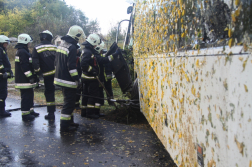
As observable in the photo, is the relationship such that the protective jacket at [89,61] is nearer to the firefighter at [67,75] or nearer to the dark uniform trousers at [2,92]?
the firefighter at [67,75]

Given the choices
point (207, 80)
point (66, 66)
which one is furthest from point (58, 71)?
point (207, 80)

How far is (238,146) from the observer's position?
127cm

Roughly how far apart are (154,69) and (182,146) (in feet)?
5.08

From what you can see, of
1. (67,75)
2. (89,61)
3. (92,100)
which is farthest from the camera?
(92,100)

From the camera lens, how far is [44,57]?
6176mm

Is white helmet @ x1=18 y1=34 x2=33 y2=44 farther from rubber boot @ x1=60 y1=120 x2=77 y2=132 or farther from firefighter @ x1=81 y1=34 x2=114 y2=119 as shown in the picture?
rubber boot @ x1=60 y1=120 x2=77 y2=132

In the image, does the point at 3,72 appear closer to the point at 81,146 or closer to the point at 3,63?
the point at 3,63

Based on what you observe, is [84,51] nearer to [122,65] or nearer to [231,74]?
[122,65]

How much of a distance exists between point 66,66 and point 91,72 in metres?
1.36

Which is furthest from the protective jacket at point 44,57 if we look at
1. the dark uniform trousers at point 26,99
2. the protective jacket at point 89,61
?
the protective jacket at point 89,61

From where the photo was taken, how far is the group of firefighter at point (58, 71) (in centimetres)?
529

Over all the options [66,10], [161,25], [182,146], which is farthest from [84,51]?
[66,10]

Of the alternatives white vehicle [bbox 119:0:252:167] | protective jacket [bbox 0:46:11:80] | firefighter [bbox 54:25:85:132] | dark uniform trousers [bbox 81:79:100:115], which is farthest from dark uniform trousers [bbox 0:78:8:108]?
white vehicle [bbox 119:0:252:167]

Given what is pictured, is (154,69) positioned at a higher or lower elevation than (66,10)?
lower
